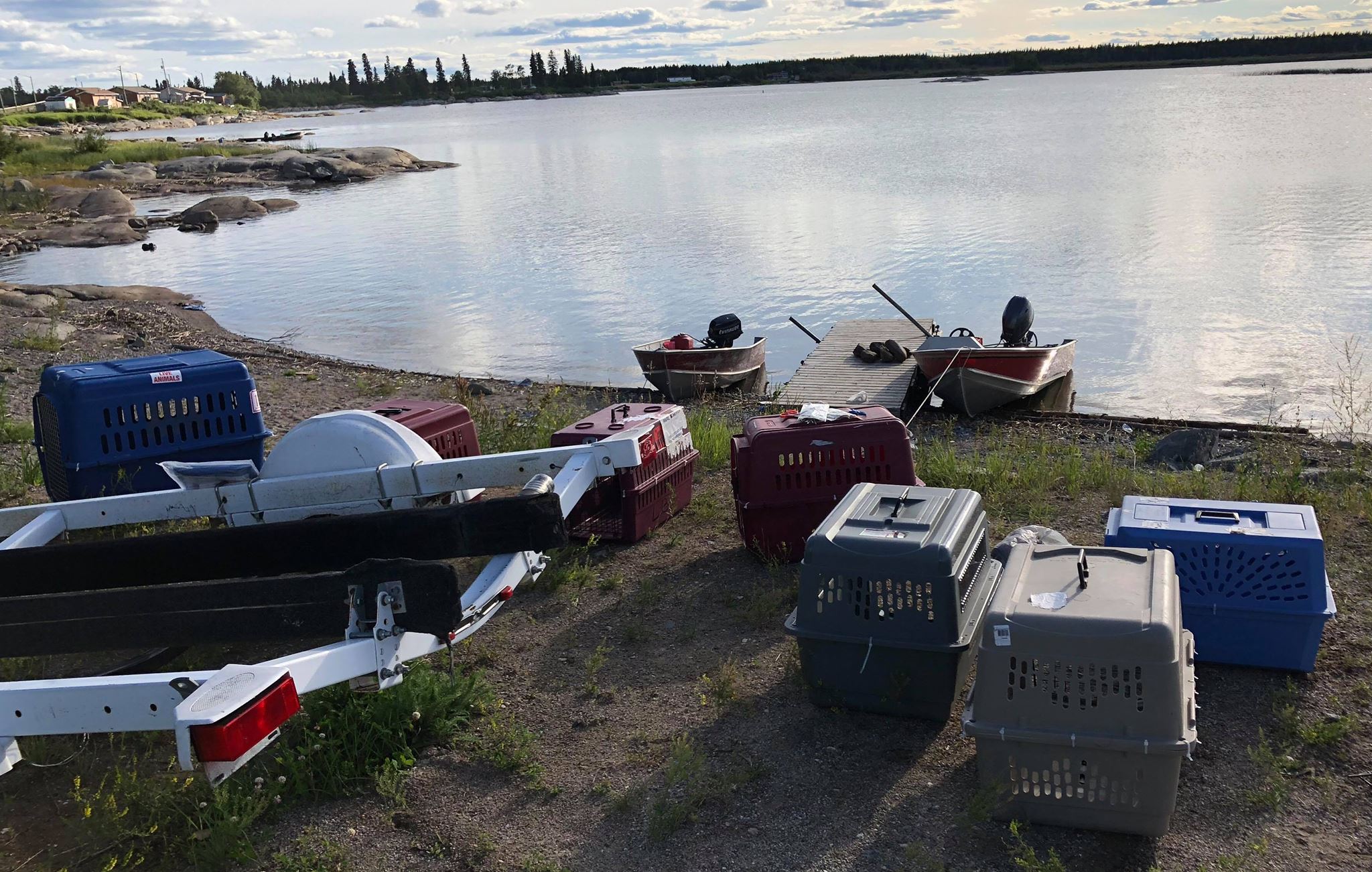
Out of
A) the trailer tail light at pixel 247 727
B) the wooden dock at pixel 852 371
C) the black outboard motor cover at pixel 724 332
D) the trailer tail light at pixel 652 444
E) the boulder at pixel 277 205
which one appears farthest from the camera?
the boulder at pixel 277 205

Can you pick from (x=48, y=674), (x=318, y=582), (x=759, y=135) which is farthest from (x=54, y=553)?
(x=759, y=135)

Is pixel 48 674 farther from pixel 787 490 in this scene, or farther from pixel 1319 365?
pixel 1319 365

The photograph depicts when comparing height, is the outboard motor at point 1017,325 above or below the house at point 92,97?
below

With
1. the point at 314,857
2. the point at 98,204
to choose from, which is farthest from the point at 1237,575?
the point at 98,204

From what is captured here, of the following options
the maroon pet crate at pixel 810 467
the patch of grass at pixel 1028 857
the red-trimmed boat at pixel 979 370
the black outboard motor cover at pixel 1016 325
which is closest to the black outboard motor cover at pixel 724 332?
the red-trimmed boat at pixel 979 370

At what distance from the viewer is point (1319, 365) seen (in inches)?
656

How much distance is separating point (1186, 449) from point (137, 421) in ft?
27.7

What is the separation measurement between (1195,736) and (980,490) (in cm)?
379

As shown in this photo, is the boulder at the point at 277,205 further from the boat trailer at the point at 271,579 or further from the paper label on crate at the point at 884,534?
the paper label on crate at the point at 884,534

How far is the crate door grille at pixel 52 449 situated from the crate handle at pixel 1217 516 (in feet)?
20.8

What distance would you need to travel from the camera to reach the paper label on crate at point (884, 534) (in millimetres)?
4227

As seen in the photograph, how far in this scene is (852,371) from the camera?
1566 centimetres

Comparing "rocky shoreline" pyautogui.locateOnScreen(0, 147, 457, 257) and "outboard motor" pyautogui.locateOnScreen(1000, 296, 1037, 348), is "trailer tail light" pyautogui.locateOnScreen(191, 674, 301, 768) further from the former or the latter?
"rocky shoreline" pyautogui.locateOnScreen(0, 147, 457, 257)

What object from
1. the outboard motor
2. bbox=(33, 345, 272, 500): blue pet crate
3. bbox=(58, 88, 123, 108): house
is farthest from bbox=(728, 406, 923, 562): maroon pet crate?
bbox=(58, 88, 123, 108): house
